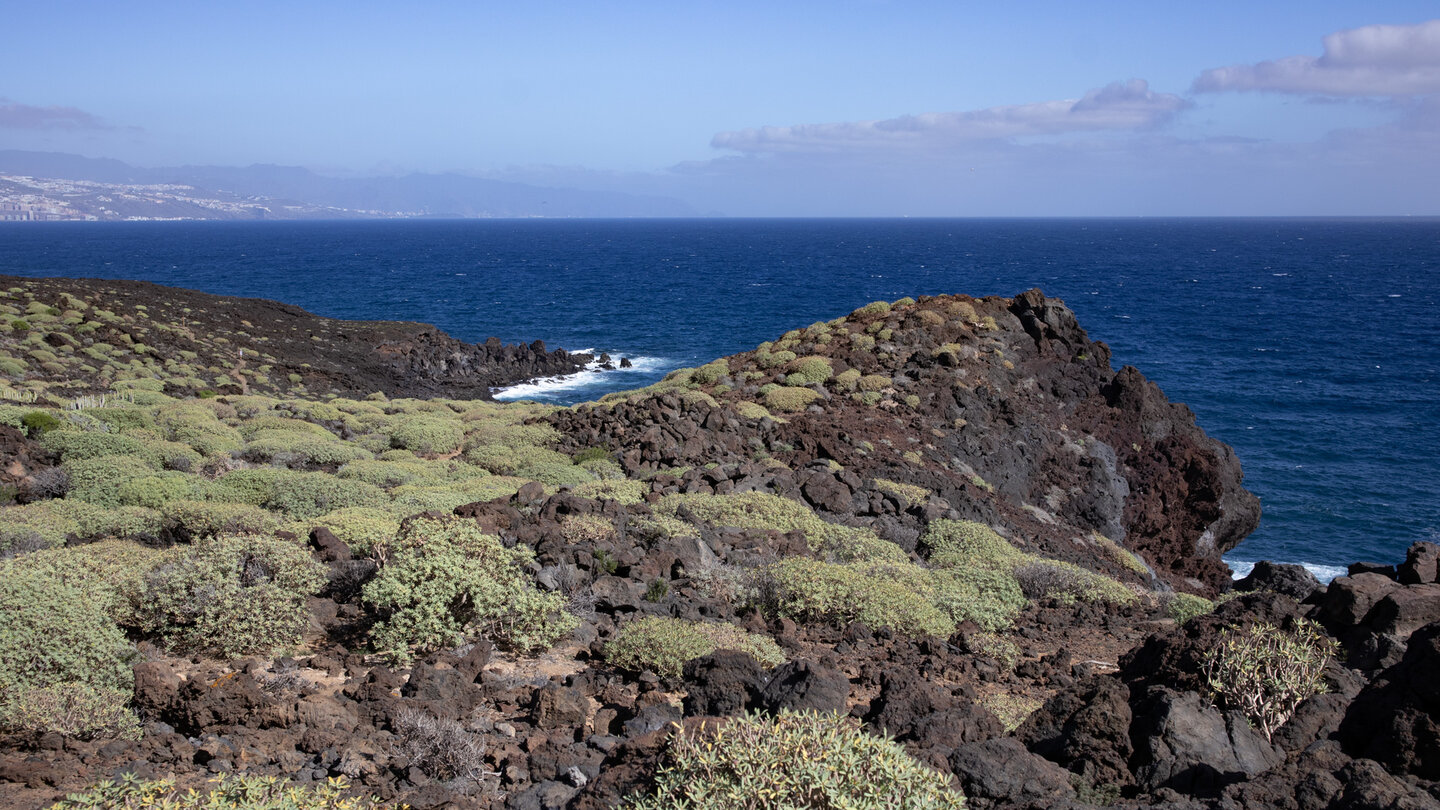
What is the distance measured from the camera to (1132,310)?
8850 centimetres

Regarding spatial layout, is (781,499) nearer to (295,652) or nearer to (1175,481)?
(295,652)

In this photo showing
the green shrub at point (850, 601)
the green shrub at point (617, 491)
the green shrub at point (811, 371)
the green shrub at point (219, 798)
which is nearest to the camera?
the green shrub at point (219, 798)

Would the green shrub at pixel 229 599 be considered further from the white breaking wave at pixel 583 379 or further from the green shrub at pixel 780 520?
the white breaking wave at pixel 583 379

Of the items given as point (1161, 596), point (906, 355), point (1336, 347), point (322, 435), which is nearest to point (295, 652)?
point (1161, 596)

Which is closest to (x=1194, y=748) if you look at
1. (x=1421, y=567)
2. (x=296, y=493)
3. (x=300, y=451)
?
(x=1421, y=567)

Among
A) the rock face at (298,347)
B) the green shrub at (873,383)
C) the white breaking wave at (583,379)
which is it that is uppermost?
the green shrub at (873,383)

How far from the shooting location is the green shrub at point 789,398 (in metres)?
23.9

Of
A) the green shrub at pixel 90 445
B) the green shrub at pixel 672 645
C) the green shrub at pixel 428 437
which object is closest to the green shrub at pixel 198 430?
the green shrub at pixel 90 445

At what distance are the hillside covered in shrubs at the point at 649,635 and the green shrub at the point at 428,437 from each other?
0.65 m

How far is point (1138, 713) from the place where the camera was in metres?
7.09

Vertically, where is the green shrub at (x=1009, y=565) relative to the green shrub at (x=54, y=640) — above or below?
below

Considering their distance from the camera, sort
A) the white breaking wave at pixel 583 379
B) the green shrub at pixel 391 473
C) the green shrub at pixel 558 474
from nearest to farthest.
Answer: the green shrub at pixel 391 473
the green shrub at pixel 558 474
the white breaking wave at pixel 583 379

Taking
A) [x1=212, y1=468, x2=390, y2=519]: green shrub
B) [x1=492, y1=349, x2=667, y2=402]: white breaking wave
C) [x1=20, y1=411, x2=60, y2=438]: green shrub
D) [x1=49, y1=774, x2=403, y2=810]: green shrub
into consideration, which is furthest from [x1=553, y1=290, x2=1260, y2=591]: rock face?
[x1=492, y1=349, x2=667, y2=402]: white breaking wave

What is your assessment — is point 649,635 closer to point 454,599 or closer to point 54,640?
point 454,599
